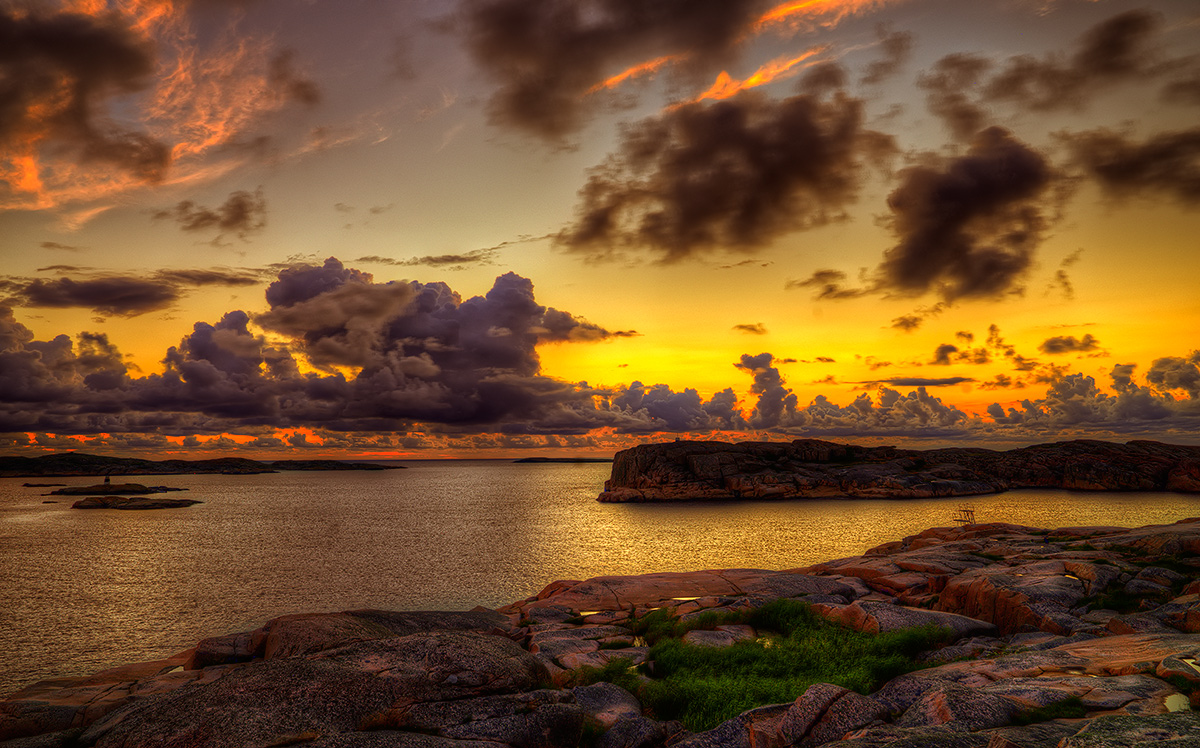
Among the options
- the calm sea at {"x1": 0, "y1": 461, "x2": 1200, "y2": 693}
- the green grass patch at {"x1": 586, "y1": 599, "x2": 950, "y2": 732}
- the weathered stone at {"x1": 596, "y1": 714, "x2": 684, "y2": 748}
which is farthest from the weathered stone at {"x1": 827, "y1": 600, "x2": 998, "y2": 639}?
the calm sea at {"x1": 0, "y1": 461, "x2": 1200, "y2": 693}

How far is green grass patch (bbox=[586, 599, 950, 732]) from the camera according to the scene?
1257 cm

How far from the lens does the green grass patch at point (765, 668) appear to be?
12.6m

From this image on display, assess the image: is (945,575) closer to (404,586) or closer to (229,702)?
(229,702)

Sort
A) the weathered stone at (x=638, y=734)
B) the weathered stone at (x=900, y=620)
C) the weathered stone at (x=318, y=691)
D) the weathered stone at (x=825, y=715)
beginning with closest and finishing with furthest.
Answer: the weathered stone at (x=825, y=715) < the weathered stone at (x=318, y=691) < the weathered stone at (x=638, y=734) < the weathered stone at (x=900, y=620)

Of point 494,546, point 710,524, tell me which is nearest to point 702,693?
point 494,546

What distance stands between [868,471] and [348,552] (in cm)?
12343

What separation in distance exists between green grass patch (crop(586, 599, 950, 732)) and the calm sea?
23.5 m

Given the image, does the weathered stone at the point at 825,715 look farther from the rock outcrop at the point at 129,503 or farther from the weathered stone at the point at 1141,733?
the rock outcrop at the point at 129,503

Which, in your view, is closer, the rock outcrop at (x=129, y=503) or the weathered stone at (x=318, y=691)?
the weathered stone at (x=318, y=691)

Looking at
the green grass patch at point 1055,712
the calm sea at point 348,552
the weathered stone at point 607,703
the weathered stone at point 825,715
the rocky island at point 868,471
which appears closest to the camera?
the green grass patch at point 1055,712

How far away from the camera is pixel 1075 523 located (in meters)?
81.2

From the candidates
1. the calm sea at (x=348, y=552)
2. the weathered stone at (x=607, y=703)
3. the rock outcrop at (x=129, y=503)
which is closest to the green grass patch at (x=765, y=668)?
the weathered stone at (x=607, y=703)

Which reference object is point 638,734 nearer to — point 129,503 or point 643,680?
point 643,680

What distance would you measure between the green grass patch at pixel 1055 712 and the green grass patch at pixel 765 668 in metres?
4.83
